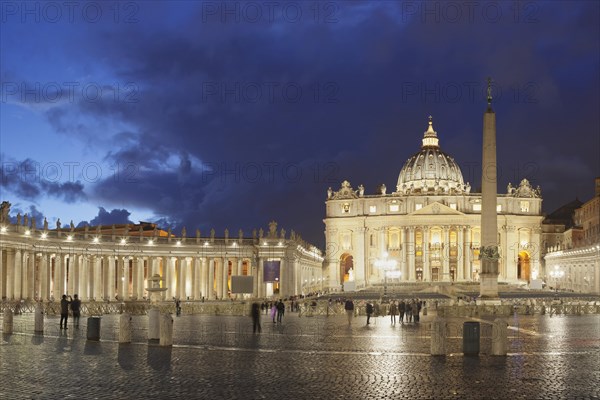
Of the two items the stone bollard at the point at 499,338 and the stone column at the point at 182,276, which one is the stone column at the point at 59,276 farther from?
the stone bollard at the point at 499,338

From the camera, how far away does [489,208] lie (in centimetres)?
5172

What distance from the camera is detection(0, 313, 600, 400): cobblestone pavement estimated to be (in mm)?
17266

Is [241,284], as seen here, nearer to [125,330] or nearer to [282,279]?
[125,330]

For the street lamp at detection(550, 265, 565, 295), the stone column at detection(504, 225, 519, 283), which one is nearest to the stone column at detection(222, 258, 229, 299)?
the street lamp at detection(550, 265, 565, 295)

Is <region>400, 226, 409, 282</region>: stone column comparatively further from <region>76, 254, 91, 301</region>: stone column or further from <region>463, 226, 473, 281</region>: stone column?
<region>76, 254, 91, 301</region>: stone column

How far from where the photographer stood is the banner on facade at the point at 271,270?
90.9 metres

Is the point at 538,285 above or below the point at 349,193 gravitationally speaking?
below

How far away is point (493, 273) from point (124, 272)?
145 feet

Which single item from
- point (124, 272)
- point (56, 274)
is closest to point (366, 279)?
point (124, 272)

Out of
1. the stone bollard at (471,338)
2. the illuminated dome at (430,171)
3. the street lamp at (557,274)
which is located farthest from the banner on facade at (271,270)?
the illuminated dome at (430,171)

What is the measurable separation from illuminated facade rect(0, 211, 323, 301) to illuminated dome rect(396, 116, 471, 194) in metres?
55.5

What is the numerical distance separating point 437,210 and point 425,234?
4.87m

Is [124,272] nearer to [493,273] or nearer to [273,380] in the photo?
[493,273]

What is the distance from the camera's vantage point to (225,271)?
9606 cm
